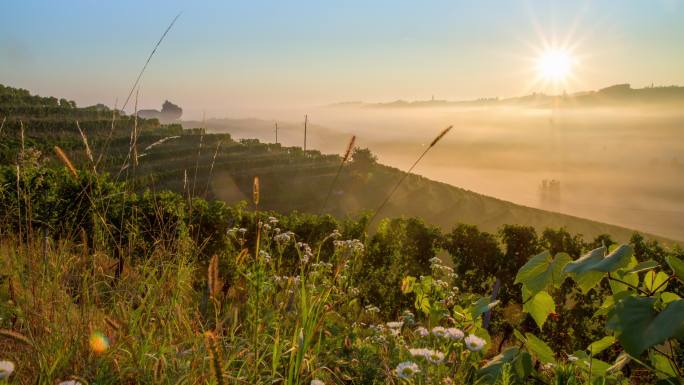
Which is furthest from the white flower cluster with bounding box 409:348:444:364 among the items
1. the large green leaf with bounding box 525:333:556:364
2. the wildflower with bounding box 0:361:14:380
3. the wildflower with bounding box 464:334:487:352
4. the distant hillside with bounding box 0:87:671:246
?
the distant hillside with bounding box 0:87:671:246

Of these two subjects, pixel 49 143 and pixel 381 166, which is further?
pixel 381 166

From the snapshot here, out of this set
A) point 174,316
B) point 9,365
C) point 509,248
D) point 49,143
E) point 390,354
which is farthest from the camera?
point 49,143

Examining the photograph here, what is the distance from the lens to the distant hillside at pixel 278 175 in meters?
49.5

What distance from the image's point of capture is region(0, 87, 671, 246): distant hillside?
1950 inches

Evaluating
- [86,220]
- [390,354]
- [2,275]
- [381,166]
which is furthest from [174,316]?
[381,166]

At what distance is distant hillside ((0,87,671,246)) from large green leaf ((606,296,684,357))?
1779 inches

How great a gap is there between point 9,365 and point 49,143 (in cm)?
5266

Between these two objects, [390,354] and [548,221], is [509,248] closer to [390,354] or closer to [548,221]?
[390,354]

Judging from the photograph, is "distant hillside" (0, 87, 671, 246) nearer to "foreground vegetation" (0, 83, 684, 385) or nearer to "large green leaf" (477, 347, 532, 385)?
"foreground vegetation" (0, 83, 684, 385)

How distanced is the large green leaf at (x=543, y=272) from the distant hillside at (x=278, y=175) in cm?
4478

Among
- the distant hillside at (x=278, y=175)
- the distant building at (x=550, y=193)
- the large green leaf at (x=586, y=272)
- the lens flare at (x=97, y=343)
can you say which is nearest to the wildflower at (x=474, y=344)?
the large green leaf at (x=586, y=272)

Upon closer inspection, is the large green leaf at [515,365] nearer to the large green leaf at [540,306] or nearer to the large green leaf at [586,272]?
the large green leaf at [540,306]

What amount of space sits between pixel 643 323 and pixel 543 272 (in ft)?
1.46

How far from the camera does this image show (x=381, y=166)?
6875 centimetres
